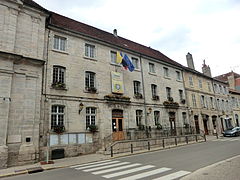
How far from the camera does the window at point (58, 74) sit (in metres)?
11.5

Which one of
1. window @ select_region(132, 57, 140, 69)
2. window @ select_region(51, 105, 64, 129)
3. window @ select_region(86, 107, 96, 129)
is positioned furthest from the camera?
window @ select_region(132, 57, 140, 69)

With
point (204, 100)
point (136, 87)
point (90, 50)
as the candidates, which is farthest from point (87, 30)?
point (204, 100)

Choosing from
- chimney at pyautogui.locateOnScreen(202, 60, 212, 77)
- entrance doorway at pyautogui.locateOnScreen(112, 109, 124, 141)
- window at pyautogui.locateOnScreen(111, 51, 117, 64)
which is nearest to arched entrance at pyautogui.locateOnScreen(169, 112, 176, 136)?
entrance doorway at pyautogui.locateOnScreen(112, 109, 124, 141)

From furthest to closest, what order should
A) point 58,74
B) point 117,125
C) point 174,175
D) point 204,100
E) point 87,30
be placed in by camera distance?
point 204,100, point 87,30, point 117,125, point 58,74, point 174,175

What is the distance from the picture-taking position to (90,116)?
485 inches

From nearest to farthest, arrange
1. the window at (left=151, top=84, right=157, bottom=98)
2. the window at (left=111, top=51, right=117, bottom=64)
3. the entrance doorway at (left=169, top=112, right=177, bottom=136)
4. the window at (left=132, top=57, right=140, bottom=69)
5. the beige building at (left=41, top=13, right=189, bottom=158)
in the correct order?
the beige building at (left=41, top=13, right=189, bottom=158) → the window at (left=111, top=51, right=117, bottom=64) → the window at (left=132, top=57, right=140, bottom=69) → the entrance doorway at (left=169, top=112, right=177, bottom=136) → the window at (left=151, top=84, right=157, bottom=98)

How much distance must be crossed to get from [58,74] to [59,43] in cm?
258

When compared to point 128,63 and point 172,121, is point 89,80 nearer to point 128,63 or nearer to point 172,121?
point 128,63

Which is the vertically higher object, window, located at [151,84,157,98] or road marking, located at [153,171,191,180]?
window, located at [151,84,157,98]

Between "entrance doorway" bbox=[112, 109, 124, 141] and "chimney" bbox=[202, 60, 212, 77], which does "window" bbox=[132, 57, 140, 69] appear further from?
"chimney" bbox=[202, 60, 212, 77]

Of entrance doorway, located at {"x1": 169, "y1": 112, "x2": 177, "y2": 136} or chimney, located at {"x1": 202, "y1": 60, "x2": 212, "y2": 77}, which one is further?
chimney, located at {"x1": 202, "y1": 60, "x2": 212, "y2": 77}

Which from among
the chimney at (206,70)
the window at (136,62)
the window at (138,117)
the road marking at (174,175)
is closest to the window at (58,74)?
the window at (138,117)

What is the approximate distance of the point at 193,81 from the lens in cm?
2261

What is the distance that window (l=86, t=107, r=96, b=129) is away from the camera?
12164 mm
